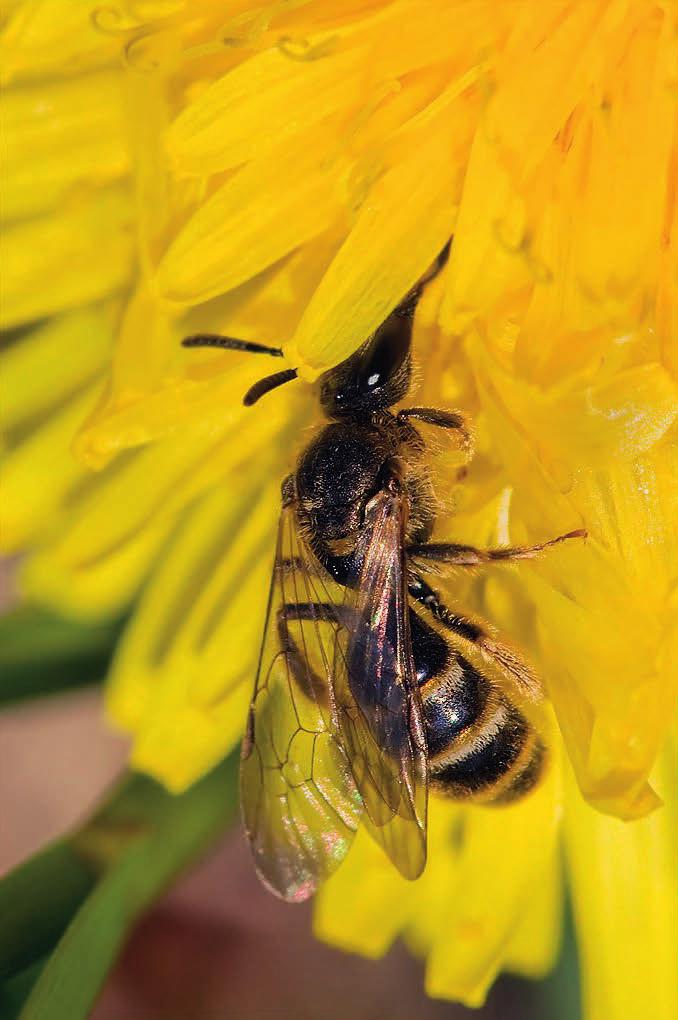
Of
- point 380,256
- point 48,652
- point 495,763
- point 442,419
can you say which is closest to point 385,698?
point 495,763

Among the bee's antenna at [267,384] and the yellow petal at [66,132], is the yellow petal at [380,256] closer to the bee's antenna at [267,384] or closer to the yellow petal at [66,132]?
the bee's antenna at [267,384]

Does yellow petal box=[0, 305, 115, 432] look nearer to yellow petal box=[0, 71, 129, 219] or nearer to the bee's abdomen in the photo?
yellow petal box=[0, 71, 129, 219]

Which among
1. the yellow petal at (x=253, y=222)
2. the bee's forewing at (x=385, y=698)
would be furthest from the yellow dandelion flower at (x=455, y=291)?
the bee's forewing at (x=385, y=698)

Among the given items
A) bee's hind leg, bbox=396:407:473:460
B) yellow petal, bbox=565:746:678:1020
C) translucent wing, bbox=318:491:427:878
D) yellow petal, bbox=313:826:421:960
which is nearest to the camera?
translucent wing, bbox=318:491:427:878

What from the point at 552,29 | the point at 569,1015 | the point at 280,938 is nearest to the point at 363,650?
the point at 552,29

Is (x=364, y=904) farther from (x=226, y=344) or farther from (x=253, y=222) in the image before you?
(x=253, y=222)

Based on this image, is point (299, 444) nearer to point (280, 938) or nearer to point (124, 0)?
point (124, 0)

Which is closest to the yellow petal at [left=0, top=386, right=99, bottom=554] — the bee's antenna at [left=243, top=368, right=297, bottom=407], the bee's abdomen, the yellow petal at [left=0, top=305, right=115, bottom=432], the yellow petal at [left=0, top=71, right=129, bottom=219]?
the yellow petal at [left=0, top=305, right=115, bottom=432]
